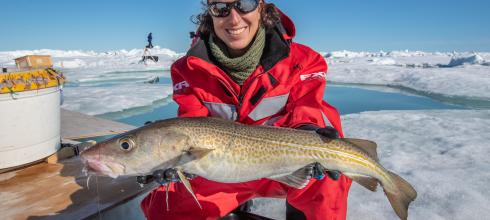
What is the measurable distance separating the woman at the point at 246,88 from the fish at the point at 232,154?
0.32 metres

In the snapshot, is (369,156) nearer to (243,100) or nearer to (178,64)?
(243,100)

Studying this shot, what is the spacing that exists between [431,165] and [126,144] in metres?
3.53

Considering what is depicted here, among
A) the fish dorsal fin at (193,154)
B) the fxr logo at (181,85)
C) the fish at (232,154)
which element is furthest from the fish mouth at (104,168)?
the fxr logo at (181,85)

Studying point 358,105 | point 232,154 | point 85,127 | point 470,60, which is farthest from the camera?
point 470,60

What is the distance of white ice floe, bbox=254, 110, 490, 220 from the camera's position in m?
2.79

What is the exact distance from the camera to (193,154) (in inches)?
66.6

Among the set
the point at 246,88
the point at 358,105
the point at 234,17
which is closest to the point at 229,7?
the point at 234,17

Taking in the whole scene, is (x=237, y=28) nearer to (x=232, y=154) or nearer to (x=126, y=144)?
(x=232, y=154)

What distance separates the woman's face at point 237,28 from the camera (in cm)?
249

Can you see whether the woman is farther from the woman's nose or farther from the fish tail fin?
the fish tail fin

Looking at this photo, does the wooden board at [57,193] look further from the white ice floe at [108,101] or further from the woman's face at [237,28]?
the white ice floe at [108,101]

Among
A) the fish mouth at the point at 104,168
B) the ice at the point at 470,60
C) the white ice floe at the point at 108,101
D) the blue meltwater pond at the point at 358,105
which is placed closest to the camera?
the fish mouth at the point at 104,168

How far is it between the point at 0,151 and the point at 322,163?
2.72 metres

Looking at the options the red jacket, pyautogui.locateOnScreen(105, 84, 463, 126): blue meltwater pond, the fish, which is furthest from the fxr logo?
pyautogui.locateOnScreen(105, 84, 463, 126): blue meltwater pond
